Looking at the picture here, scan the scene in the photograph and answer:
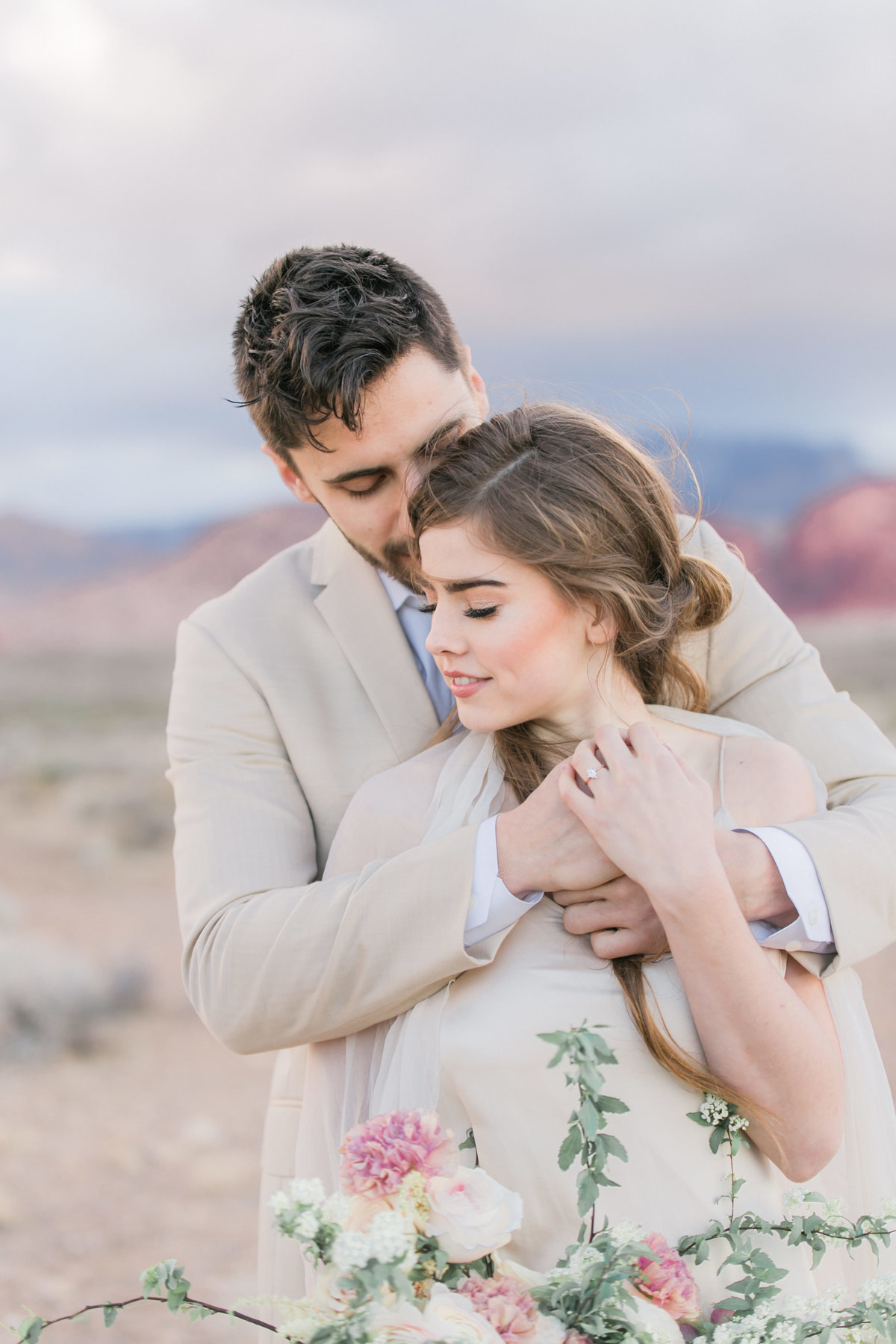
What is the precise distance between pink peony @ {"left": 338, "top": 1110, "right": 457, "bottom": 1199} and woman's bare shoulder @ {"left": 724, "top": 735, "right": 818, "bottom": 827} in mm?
876

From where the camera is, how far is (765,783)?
1921 millimetres

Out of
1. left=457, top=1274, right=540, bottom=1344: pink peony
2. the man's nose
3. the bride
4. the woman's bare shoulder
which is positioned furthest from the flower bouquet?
the man's nose

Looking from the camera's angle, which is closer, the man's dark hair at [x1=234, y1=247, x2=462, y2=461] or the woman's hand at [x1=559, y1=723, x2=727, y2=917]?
the woman's hand at [x1=559, y1=723, x2=727, y2=917]

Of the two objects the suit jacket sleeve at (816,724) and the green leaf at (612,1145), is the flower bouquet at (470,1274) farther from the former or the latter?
the suit jacket sleeve at (816,724)

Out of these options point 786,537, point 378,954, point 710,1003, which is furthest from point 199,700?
point 786,537

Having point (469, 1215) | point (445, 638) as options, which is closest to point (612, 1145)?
point (469, 1215)

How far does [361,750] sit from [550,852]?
62 centimetres

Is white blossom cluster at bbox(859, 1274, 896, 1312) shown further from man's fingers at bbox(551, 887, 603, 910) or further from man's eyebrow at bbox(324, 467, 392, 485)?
man's eyebrow at bbox(324, 467, 392, 485)

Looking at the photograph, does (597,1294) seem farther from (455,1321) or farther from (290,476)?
(290,476)

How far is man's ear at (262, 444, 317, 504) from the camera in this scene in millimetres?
2471

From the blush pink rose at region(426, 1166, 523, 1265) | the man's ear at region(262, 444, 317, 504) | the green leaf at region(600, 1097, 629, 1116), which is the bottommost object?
the blush pink rose at region(426, 1166, 523, 1265)

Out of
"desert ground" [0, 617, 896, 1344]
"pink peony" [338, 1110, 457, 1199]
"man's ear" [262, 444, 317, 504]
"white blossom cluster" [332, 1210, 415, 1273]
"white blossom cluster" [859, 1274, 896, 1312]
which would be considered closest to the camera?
"white blossom cluster" [332, 1210, 415, 1273]

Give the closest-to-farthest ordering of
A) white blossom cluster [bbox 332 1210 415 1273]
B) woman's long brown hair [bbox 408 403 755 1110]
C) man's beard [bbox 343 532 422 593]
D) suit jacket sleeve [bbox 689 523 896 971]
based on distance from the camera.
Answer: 1. white blossom cluster [bbox 332 1210 415 1273]
2. suit jacket sleeve [bbox 689 523 896 971]
3. woman's long brown hair [bbox 408 403 755 1110]
4. man's beard [bbox 343 532 422 593]

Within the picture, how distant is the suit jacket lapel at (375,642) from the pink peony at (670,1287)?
111 centimetres
